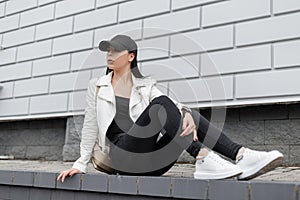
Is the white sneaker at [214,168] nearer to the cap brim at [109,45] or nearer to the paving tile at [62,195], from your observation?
the paving tile at [62,195]

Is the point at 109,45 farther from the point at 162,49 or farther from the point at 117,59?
the point at 162,49

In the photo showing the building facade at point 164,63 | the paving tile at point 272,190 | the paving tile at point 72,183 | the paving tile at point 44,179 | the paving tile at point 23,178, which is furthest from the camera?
the building facade at point 164,63

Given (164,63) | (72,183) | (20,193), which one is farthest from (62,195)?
(164,63)

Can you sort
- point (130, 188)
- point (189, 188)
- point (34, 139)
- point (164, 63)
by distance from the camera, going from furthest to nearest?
point (34, 139) < point (164, 63) < point (130, 188) < point (189, 188)

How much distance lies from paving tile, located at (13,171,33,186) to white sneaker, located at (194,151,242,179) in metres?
1.08

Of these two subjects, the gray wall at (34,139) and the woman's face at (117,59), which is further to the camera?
the gray wall at (34,139)

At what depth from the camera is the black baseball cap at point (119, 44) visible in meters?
2.50

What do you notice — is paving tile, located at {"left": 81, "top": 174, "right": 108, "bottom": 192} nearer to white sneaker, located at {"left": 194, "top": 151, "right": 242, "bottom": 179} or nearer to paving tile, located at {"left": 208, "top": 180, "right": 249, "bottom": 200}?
white sneaker, located at {"left": 194, "top": 151, "right": 242, "bottom": 179}

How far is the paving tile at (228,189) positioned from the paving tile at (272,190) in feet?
0.11

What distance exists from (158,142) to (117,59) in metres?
0.54

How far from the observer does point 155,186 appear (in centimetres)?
199

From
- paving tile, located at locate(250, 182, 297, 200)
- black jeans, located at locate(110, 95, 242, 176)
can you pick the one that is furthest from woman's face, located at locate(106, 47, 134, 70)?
paving tile, located at locate(250, 182, 297, 200)

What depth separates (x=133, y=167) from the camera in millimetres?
2344

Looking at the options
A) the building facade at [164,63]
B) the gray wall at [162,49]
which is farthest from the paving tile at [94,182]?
the gray wall at [162,49]
